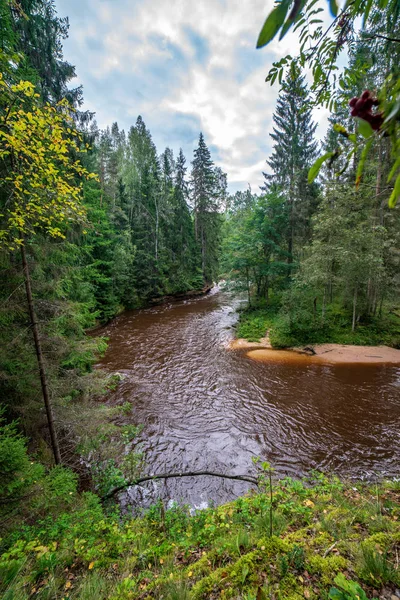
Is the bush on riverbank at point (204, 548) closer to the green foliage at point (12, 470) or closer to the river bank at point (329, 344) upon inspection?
the green foliage at point (12, 470)

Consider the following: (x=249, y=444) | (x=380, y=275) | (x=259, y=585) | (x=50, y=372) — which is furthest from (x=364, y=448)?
(x=380, y=275)

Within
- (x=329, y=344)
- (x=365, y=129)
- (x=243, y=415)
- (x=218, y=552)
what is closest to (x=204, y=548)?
(x=218, y=552)

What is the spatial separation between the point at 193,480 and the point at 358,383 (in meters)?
6.38

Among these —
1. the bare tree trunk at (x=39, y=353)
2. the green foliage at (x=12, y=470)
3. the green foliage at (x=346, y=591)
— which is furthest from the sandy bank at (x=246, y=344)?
the green foliage at (x=346, y=591)

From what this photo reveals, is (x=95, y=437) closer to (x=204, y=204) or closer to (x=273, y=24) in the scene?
(x=273, y=24)

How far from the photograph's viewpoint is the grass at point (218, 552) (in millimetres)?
1603

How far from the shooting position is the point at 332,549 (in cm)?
181

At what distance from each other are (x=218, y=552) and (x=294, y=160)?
17.7 metres

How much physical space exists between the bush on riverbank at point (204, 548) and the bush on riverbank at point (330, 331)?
8.21m

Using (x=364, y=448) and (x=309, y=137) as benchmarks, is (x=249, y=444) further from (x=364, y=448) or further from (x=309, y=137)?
(x=309, y=137)

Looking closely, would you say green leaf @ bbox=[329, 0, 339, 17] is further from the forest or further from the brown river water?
the brown river water

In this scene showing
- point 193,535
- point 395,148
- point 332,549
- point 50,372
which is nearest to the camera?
point 395,148

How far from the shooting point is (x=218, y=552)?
204 centimetres

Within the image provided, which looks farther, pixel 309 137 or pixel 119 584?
pixel 309 137
